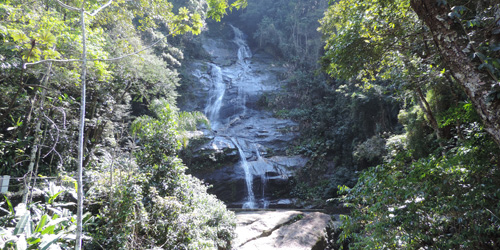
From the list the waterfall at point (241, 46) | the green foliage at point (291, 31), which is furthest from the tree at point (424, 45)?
the waterfall at point (241, 46)

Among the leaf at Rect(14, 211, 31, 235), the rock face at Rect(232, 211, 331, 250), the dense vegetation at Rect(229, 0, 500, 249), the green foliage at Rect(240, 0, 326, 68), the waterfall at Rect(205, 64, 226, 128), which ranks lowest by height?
the rock face at Rect(232, 211, 331, 250)

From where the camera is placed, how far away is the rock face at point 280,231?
208 inches

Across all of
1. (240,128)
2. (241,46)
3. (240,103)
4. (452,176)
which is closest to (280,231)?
(452,176)

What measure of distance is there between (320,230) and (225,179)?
24.7 ft

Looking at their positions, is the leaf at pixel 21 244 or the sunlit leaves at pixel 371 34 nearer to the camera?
the leaf at pixel 21 244

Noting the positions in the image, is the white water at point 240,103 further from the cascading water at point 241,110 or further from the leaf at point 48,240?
the leaf at point 48,240

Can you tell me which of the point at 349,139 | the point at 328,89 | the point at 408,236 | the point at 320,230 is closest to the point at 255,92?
the point at 328,89

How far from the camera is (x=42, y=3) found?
5.57m

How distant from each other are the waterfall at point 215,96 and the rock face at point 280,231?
39.0ft

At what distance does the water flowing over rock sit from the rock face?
5.31m

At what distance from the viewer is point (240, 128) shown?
17266mm

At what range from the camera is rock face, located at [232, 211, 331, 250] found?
527cm

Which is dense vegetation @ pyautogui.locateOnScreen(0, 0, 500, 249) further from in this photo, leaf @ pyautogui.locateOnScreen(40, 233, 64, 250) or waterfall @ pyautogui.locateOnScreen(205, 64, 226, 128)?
waterfall @ pyautogui.locateOnScreen(205, 64, 226, 128)

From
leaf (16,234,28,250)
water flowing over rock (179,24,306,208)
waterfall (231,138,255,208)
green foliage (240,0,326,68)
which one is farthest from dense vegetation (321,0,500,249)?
green foliage (240,0,326,68)
